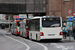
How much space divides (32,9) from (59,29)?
16.3m

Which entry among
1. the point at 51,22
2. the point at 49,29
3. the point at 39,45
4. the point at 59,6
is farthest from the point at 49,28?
the point at 59,6

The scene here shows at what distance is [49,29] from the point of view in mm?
20625

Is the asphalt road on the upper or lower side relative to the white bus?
lower

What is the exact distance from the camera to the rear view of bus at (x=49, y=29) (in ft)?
67.7

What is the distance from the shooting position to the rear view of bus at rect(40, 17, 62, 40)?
2064 centimetres

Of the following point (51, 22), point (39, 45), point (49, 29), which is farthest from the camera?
point (51, 22)

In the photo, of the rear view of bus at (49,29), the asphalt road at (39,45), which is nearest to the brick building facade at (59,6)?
the rear view of bus at (49,29)

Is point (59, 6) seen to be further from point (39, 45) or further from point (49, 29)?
point (39, 45)

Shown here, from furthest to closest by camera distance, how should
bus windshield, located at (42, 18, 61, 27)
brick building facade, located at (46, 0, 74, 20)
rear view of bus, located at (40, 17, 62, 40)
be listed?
brick building facade, located at (46, 0, 74, 20), bus windshield, located at (42, 18, 61, 27), rear view of bus, located at (40, 17, 62, 40)

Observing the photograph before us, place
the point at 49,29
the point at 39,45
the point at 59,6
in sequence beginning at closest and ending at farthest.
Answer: the point at 39,45 < the point at 49,29 < the point at 59,6

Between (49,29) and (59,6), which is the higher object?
(59,6)

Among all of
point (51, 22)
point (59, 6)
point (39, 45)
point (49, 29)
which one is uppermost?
point (59, 6)

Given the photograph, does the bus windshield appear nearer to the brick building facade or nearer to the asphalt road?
the asphalt road

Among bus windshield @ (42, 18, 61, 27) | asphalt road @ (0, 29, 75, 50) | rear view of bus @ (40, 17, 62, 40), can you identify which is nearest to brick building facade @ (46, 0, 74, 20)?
bus windshield @ (42, 18, 61, 27)
